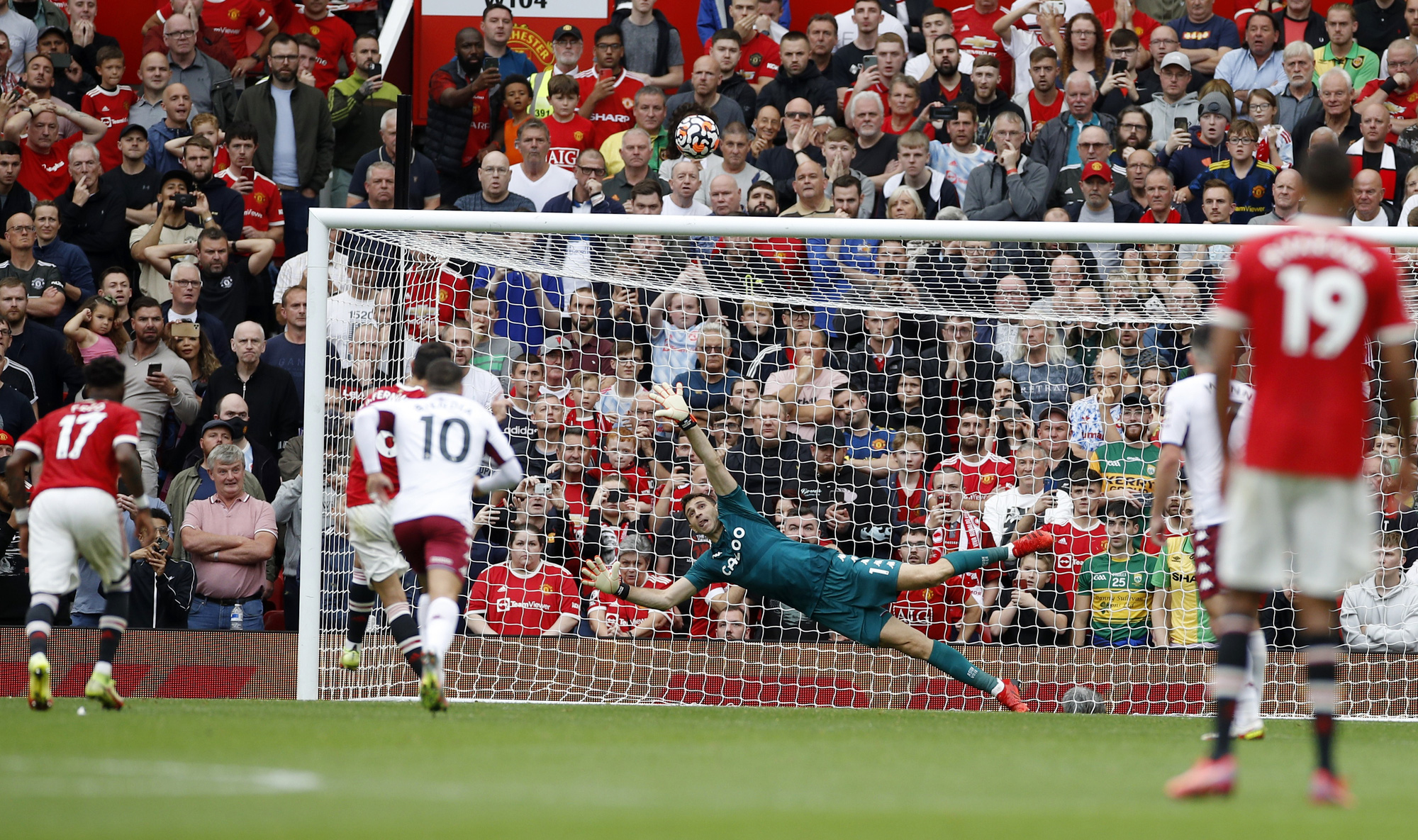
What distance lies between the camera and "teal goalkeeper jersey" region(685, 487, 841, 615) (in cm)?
1130

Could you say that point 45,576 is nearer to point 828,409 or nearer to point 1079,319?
point 828,409

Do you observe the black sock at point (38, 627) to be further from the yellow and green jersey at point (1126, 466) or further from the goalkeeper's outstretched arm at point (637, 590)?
the yellow and green jersey at point (1126, 466)

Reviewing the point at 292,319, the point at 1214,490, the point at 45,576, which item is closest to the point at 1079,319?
the point at 1214,490

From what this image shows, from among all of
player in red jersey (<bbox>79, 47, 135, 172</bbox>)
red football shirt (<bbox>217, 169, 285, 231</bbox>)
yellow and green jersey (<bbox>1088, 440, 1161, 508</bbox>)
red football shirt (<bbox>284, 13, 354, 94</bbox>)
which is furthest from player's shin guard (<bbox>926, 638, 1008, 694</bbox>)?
player in red jersey (<bbox>79, 47, 135, 172</bbox>)

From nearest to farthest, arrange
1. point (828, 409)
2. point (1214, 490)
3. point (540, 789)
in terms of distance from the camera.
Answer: point (540, 789), point (1214, 490), point (828, 409)

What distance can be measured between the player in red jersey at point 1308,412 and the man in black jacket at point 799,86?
10.3 meters

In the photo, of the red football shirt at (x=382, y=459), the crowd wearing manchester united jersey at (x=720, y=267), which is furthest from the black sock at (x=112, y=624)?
the crowd wearing manchester united jersey at (x=720, y=267)

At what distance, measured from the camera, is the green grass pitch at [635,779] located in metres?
4.85

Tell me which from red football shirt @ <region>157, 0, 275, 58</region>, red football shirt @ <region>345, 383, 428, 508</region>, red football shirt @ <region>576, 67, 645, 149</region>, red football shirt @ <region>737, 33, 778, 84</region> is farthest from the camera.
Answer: red football shirt @ <region>157, 0, 275, 58</region>

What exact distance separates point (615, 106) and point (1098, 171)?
16.4 feet

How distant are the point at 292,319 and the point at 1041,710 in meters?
7.11

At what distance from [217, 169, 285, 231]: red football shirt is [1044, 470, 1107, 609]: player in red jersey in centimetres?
785

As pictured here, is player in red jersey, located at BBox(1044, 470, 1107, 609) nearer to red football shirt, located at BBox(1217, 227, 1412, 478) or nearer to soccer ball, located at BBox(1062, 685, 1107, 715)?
soccer ball, located at BBox(1062, 685, 1107, 715)

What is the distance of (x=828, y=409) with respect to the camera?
12859 mm
